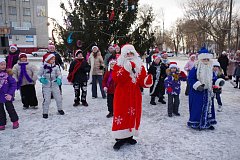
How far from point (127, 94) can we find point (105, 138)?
1155 millimetres

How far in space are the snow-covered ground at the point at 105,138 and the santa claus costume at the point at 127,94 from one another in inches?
14.3

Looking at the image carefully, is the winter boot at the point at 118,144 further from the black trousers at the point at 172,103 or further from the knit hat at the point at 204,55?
the knit hat at the point at 204,55

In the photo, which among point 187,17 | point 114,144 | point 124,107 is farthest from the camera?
point 187,17

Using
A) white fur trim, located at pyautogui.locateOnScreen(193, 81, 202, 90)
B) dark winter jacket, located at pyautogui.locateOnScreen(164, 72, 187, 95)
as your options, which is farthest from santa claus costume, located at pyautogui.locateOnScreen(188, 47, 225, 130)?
dark winter jacket, located at pyautogui.locateOnScreen(164, 72, 187, 95)

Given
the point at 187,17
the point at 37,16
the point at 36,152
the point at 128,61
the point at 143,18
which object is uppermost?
the point at 37,16

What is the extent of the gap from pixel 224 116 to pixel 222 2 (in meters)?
30.1

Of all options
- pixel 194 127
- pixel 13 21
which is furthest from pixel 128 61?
pixel 13 21

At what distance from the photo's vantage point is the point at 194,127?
4.70m

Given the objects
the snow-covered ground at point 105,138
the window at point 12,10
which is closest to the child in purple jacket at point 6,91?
the snow-covered ground at point 105,138

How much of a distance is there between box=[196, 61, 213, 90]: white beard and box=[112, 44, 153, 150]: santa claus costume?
126 cm

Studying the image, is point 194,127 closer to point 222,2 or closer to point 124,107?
point 124,107

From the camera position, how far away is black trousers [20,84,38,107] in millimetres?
6371

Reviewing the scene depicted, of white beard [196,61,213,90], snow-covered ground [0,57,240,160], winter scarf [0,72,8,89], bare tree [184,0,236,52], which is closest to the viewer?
snow-covered ground [0,57,240,160]

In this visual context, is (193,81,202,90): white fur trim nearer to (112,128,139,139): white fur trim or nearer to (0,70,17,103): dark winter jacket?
(112,128,139,139): white fur trim
